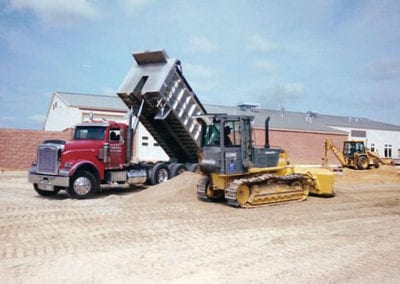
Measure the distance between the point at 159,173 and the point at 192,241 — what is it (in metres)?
8.54

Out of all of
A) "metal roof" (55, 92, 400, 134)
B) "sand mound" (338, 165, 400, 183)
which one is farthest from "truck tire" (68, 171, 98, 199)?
"metal roof" (55, 92, 400, 134)

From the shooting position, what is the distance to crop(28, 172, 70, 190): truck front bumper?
488 inches

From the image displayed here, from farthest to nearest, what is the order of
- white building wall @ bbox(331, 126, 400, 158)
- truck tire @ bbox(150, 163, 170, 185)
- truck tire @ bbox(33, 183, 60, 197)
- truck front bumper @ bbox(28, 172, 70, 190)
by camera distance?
white building wall @ bbox(331, 126, 400, 158) < truck tire @ bbox(150, 163, 170, 185) < truck tire @ bbox(33, 183, 60, 197) < truck front bumper @ bbox(28, 172, 70, 190)

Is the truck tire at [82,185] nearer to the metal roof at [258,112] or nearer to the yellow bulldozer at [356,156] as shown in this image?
the metal roof at [258,112]

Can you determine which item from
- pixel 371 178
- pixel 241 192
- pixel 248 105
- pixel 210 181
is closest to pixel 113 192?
pixel 210 181

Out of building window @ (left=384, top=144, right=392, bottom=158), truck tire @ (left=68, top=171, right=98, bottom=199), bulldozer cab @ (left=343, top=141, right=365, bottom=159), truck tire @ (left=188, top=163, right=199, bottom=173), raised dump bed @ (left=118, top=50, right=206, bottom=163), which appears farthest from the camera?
building window @ (left=384, top=144, right=392, bottom=158)

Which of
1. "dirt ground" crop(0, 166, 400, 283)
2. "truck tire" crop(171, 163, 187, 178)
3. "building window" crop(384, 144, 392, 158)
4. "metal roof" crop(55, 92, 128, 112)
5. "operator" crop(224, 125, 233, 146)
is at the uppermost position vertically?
"metal roof" crop(55, 92, 128, 112)

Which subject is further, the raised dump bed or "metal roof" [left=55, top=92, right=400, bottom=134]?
"metal roof" [left=55, top=92, right=400, bottom=134]

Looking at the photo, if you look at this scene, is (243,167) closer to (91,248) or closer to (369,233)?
(369,233)

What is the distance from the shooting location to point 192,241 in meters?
7.48

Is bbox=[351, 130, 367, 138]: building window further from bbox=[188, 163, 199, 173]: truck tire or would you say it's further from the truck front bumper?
the truck front bumper

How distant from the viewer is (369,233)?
8.45 metres

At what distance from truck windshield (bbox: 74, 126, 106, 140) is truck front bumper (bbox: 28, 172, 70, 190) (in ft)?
5.71

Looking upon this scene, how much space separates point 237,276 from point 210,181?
6483 millimetres
